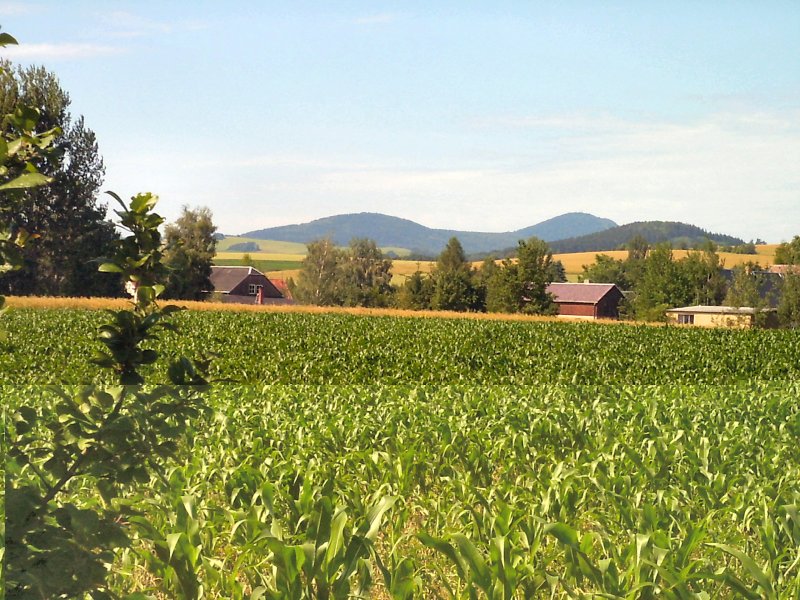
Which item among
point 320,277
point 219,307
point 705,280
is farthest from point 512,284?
point 219,307

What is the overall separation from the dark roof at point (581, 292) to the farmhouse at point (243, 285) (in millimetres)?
30784

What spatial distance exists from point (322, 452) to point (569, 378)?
16.0 meters

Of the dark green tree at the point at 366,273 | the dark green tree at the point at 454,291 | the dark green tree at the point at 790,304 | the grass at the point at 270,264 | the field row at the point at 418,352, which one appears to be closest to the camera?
the field row at the point at 418,352

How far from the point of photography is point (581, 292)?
293ft

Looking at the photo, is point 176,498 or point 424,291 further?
point 424,291

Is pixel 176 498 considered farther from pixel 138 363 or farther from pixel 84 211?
pixel 84 211

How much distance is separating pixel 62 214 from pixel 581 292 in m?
52.9

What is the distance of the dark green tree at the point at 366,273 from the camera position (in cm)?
8575

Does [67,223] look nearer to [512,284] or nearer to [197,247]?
[197,247]

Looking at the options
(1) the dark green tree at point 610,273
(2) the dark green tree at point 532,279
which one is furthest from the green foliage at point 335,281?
(1) the dark green tree at point 610,273

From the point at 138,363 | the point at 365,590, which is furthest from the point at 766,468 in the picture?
the point at 138,363

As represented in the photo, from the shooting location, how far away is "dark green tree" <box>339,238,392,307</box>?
85.8m

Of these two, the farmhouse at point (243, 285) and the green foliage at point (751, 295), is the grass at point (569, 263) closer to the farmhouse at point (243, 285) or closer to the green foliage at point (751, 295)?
the farmhouse at point (243, 285)

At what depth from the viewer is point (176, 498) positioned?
16.8 ft
